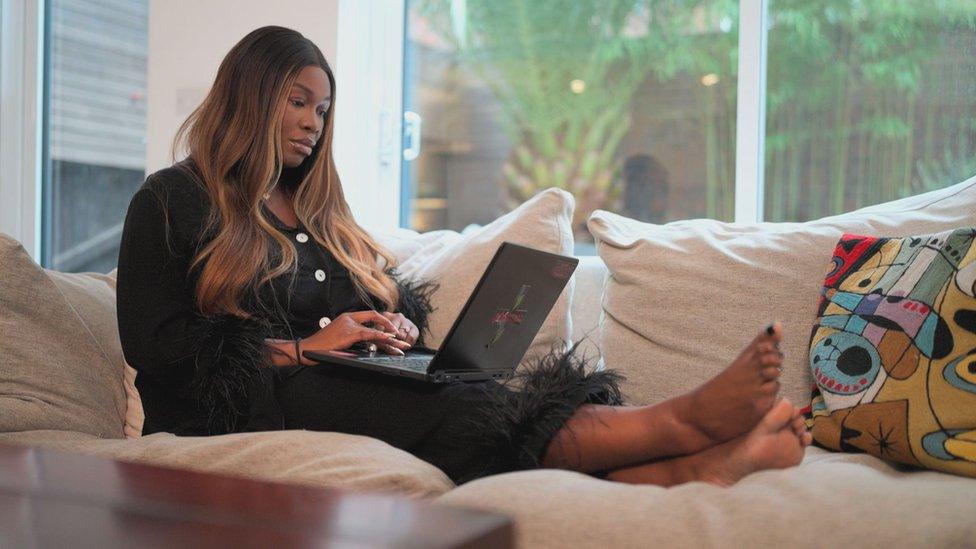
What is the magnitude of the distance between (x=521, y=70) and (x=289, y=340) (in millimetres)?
1799

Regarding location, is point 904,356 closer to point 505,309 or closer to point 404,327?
point 505,309

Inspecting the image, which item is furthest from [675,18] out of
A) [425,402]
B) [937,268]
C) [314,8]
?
[425,402]

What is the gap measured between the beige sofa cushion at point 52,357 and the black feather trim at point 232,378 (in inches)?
11.3

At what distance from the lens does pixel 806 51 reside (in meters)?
2.76

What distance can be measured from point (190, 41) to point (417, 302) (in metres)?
1.68

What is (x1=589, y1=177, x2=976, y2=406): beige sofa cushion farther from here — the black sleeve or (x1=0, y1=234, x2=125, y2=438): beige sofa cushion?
(x1=0, y1=234, x2=125, y2=438): beige sofa cushion

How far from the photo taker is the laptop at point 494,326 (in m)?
1.49

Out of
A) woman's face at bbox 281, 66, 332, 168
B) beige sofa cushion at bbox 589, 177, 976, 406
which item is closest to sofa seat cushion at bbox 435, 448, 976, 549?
beige sofa cushion at bbox 589, 177, 976, 406

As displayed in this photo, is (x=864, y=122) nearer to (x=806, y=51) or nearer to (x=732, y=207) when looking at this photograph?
(x=806, y=51)

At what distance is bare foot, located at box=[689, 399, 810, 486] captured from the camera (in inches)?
52.4

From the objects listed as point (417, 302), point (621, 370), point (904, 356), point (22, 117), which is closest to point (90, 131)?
point (22, 117)

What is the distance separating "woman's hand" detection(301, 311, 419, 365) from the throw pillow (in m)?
0.27

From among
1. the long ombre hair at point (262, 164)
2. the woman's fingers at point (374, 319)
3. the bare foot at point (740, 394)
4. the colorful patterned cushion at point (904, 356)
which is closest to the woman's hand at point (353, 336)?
the woman's fingers at point (374, 319)

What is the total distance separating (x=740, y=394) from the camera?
1.28 metres
